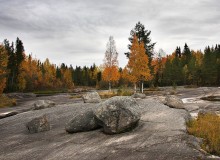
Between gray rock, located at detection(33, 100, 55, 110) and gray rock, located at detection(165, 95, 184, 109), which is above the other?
gray rock, located at detection(165, 95, 184, 109)

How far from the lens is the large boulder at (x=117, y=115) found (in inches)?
578

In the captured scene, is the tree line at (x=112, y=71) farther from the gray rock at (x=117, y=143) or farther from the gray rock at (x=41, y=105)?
the gray rock at (x=117, y=143)

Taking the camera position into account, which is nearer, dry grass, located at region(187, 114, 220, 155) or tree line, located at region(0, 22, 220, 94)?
dry grass, located at region(187, 114, 220, 155)

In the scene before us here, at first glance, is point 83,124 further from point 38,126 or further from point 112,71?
point 112,71

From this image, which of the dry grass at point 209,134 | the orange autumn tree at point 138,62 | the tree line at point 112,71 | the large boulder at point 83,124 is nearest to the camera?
the dry grass at point 209,134

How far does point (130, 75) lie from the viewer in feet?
176

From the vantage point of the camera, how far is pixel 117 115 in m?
14.9

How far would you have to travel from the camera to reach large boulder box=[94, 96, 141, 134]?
14.7 meters

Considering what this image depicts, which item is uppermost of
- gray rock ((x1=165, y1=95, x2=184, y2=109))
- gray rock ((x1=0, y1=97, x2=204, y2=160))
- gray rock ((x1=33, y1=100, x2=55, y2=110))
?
gray rock ((x1=165, y1=95, x2=184, y2=109))

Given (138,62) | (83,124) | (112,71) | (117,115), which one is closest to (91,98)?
(83,124)

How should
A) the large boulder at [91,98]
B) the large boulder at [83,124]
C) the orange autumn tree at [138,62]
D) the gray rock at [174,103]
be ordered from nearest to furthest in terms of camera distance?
the large boulder at [83,124], the gray rock at [174,103], the large boulder at [91,98], the orange autumn tree at [138,62]

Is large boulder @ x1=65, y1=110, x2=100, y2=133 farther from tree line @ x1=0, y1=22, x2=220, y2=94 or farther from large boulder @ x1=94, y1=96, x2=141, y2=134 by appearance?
tree line @ x1=0, y1=22, x2=220, y2=94

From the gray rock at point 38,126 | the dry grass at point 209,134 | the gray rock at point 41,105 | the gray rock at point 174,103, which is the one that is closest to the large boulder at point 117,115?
the dry grass at point 209,134

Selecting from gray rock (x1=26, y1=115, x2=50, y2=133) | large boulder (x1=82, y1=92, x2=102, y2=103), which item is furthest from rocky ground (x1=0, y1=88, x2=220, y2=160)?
large boulder (x1=82, y1=92, x2=102, y2=103)
